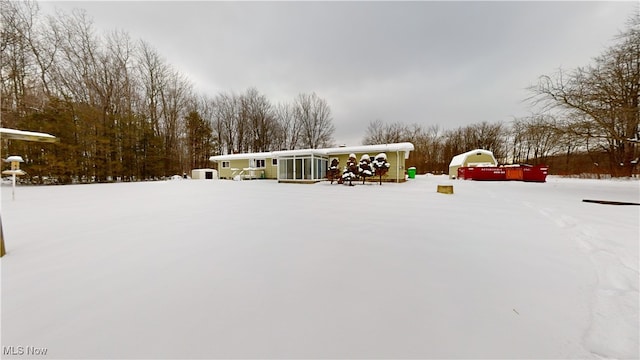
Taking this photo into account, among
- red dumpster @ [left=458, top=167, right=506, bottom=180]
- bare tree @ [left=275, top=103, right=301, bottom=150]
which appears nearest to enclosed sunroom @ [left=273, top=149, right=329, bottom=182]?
red dumpster @ [left=458, top=167, right=506, bottom=180]

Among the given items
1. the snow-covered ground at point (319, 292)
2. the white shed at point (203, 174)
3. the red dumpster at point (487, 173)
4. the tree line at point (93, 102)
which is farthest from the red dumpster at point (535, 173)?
the tree line at point (93, 102)

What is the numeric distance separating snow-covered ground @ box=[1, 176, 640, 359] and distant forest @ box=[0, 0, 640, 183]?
308 inches

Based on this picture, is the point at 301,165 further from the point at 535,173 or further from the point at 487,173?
the point at 535,173

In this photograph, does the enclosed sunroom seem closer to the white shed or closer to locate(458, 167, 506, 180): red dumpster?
the white shed

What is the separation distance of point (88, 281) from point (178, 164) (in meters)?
23.3

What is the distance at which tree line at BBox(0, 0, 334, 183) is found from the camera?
12.2 m

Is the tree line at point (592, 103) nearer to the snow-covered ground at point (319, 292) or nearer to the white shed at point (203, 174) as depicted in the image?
the snow-covered ground at point (319, 292)

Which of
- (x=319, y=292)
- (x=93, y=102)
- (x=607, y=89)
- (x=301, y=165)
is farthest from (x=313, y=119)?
(x=319, y=292)

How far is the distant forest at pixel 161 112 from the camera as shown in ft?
26.7

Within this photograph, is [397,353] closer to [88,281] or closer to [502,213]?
[88,281]

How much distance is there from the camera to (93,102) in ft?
53.5

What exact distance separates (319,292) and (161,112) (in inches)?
1030

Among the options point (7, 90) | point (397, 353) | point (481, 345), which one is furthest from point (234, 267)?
point (7, 90)

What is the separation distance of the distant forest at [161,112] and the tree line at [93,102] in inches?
2.4
